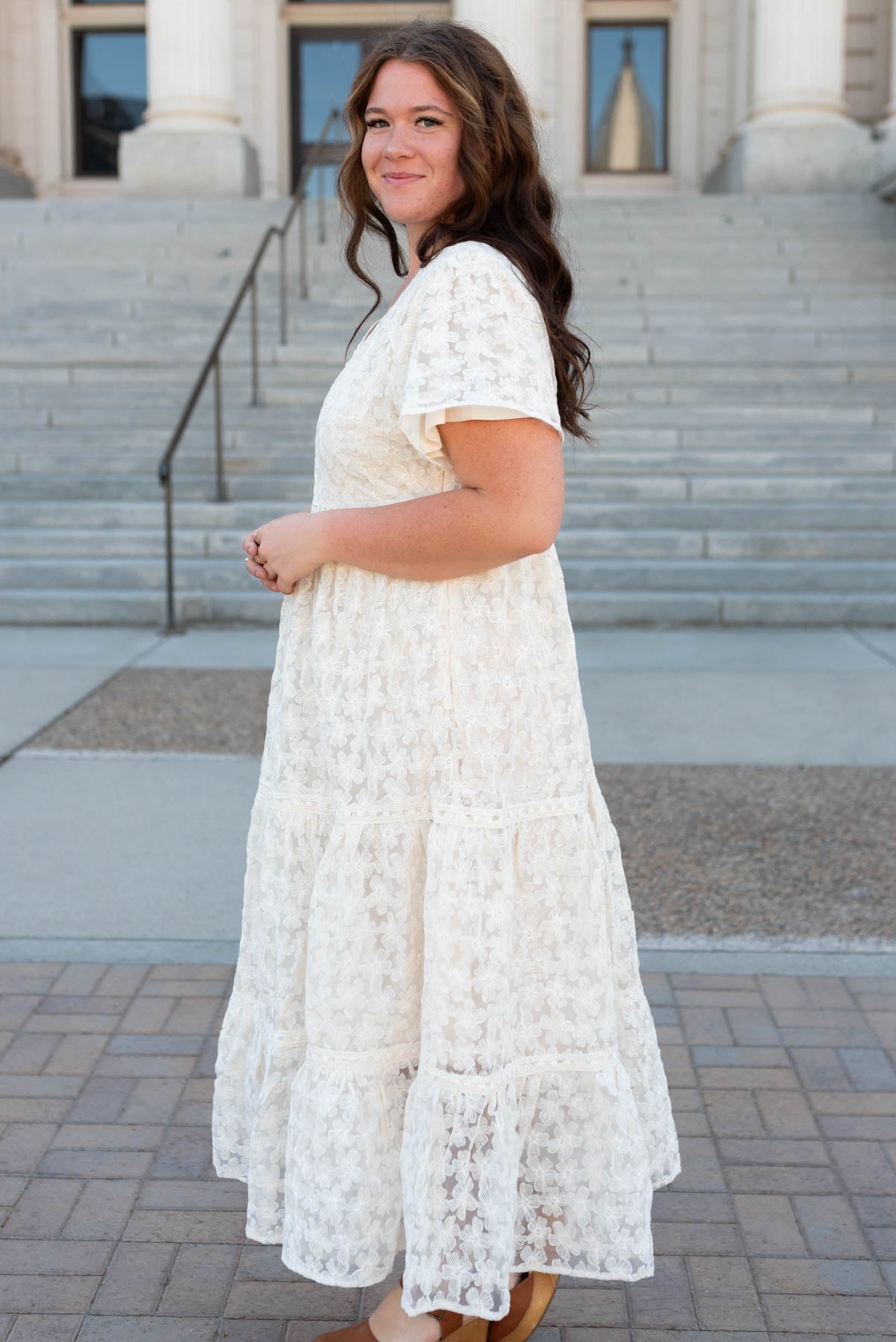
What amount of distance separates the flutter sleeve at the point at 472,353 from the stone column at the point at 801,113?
15054 mm

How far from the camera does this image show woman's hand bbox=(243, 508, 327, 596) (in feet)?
6.26

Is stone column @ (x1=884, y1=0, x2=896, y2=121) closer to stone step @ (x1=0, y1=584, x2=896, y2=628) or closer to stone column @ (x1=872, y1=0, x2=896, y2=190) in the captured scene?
stone column @ (x1=872, y1=0, x2=896, y2=190)

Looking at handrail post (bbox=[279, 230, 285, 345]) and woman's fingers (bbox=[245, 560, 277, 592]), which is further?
handrail post (bbox=[279, 230, 285, 345])

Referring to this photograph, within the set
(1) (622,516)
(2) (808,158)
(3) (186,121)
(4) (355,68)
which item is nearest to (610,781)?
(1) (622,516)

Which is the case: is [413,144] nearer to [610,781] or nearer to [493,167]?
[493,167]

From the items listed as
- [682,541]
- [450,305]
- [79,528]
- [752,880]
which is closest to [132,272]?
[79,528]

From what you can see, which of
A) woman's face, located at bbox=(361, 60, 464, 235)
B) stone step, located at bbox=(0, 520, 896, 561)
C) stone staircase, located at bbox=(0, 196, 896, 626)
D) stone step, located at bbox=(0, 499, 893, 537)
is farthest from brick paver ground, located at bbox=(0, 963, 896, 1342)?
stone step, located at bbox=(0, 499, 893, 537)

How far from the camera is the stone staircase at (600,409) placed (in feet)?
27.3

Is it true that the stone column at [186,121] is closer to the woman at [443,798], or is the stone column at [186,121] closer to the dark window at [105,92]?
the dark window at [105,92]

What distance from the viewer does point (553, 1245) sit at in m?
2.01

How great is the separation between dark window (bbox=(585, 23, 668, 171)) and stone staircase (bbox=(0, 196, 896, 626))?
16.1 feet

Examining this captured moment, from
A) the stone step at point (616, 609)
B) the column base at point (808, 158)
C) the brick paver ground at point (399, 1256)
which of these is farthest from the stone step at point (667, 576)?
the column base at point (808, 158)

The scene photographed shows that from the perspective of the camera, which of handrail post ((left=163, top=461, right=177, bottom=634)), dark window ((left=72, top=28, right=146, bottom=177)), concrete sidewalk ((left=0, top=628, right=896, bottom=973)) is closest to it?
concrete sidewalk ((left=0, top=628, right=896, bottom=973))

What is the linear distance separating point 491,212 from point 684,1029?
6.66 feet
